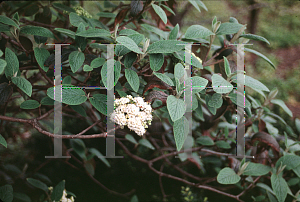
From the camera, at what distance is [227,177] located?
0.56m

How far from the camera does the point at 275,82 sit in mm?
1506

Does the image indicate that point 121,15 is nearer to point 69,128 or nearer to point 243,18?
point 69,128

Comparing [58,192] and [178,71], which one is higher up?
[178,71]

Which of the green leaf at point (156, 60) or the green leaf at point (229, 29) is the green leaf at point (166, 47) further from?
the green leaf at point (229, 29)

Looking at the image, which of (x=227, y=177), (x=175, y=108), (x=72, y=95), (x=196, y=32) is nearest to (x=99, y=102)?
(x=72, y=95)

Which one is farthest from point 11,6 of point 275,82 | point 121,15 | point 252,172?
point 275,82

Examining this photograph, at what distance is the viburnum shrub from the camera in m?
0.42

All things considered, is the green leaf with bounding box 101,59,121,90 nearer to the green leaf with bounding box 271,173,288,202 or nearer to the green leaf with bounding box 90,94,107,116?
the green leaf with bounding box 90,94,107,116

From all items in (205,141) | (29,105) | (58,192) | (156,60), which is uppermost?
(156,60)

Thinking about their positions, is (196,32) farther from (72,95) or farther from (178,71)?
(72,95)

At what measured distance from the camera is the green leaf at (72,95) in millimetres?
407

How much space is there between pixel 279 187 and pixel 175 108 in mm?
413

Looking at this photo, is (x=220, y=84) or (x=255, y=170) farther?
(x=255, y=170)

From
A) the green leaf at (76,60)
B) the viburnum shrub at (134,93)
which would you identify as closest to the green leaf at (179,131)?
the viburnum shrub at (134,93)
